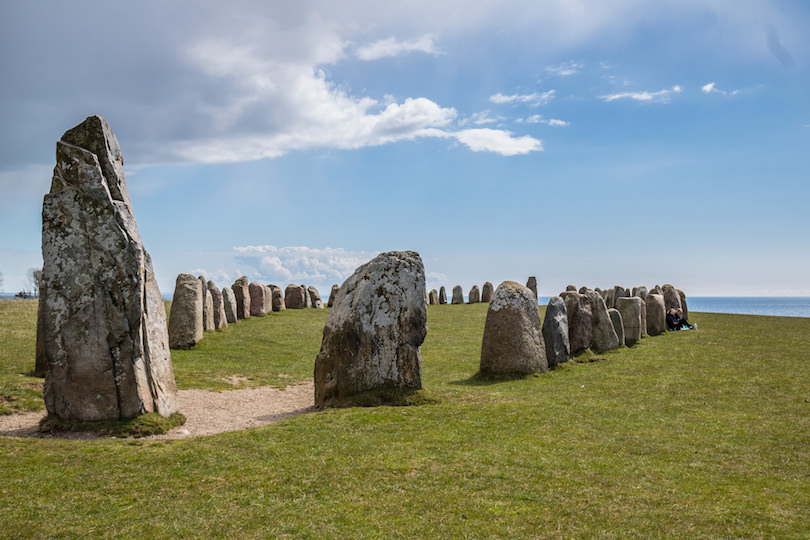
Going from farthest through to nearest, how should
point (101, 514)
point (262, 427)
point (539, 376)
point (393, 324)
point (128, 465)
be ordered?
point (539, 376) → point (393, 324) → point (262, 427) → point (128, 465) → point (101, 514)

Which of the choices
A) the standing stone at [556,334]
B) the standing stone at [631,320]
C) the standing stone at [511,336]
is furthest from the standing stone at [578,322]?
the standing stone at [631,320]

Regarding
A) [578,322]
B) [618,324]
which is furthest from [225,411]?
[618,324]

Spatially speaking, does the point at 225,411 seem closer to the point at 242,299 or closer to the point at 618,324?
the point at 618,324

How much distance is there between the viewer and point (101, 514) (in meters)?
6.10

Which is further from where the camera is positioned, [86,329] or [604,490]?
[86,329]

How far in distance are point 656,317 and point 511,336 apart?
1476 cm

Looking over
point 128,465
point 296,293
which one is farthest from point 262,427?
point 296,293

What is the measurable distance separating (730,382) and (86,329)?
14.2 m

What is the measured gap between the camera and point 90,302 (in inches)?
381

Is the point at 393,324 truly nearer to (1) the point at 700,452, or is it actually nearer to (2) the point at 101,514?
(1) the point at 700,452

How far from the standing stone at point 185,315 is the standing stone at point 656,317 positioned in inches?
784

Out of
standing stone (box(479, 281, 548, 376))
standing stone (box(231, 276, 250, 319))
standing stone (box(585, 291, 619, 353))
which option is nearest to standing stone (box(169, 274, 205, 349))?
standing stone (box(231, 276, 250, 319))

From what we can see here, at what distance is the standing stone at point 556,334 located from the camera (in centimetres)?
1709

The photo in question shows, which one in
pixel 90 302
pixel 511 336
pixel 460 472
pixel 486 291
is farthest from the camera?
pixel 486 291
